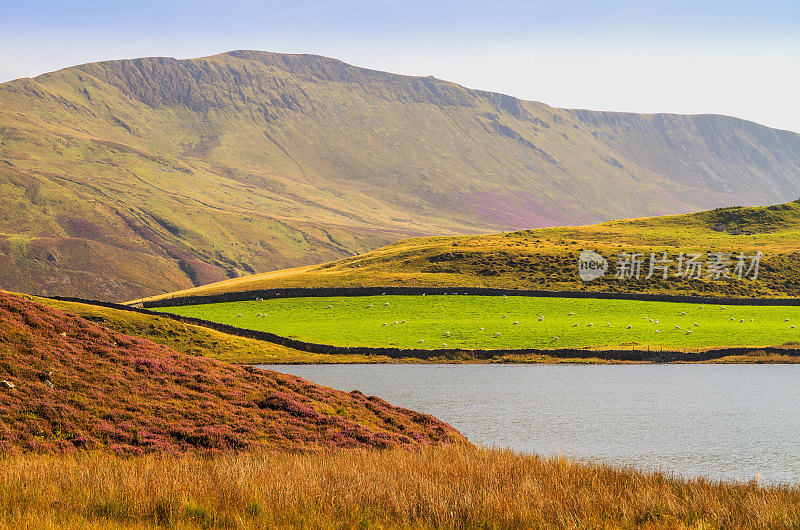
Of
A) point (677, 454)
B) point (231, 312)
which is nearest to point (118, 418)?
point (677, 454)

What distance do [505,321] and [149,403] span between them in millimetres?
76390

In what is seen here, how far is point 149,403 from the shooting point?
3228 cm

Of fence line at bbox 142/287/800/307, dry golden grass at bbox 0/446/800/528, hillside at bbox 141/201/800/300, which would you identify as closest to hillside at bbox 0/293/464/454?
dry golden grass at bbox 0/446/800/528

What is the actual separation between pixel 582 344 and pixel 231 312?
51358mm

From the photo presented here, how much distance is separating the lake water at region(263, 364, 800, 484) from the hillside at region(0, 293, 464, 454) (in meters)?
7.86

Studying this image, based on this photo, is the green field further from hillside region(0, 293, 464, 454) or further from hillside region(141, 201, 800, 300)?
hillside region(0, 293, 464, 454)

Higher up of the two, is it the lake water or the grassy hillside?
the lake water

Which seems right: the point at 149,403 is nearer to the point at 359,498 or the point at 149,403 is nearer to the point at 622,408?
the point at 359,498

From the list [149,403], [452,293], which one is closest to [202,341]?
[452,293]

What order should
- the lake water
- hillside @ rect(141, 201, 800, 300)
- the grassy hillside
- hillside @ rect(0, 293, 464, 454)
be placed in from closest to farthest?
hillside @ rect(0, 293, 464, 454)
the lake water
the grassy hillside
hillside @ rect(141, 201, 800, 300)

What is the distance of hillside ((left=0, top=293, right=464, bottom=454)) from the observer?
94.0 ft

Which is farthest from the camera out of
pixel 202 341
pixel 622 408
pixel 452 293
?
pixel 452 293

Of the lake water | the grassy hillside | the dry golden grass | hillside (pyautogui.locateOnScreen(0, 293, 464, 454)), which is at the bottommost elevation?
the grassy hillside

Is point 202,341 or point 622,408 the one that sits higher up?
point 622,408
